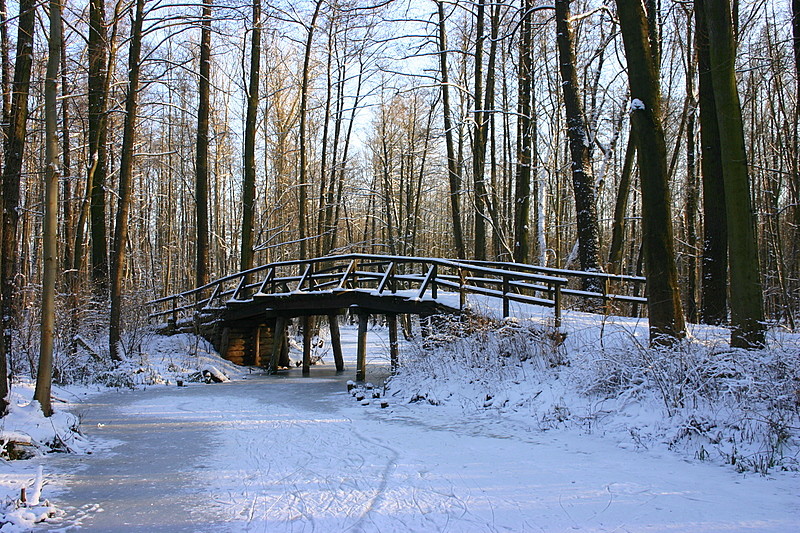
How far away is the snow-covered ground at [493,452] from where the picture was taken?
15.1 feet

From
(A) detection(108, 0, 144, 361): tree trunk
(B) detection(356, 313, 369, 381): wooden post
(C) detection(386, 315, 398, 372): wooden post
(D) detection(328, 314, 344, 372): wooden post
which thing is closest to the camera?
(C) detection(386, 315, 398, 372): wooden post

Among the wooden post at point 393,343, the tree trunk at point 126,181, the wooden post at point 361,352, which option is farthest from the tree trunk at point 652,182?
the tree trunk at point 126,181

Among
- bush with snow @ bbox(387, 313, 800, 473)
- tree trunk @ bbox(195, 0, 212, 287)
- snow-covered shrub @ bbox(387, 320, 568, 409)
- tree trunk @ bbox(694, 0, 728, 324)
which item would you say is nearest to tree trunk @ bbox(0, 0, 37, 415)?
snow-covered shrub @ bbox(387, 320, 568, 409)

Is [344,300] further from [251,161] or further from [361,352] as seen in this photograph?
[251,161]

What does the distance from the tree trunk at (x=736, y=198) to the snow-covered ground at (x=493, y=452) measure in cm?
53

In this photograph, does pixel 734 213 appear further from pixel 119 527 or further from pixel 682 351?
pixel 119 527

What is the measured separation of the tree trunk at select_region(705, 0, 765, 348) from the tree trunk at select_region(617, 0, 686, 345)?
760mm

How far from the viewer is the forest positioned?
8617mm

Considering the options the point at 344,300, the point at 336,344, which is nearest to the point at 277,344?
the point at 336,344

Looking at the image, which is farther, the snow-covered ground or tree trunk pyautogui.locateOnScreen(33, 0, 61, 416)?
tree trunk pyautogui.locateOnScreen(33, 0, 61, 416)

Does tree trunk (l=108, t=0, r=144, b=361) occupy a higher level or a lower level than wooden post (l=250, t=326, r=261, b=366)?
higher

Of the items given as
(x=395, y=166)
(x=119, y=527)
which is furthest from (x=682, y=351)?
(x=395, y=166)

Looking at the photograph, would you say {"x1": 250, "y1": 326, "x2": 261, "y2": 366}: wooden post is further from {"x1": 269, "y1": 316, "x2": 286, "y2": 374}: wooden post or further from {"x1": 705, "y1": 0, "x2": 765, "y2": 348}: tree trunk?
{"x1": 705, "y1": 0, "x2": 765, "y2": 348}: tree trunk

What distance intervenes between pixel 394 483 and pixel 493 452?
150cm
